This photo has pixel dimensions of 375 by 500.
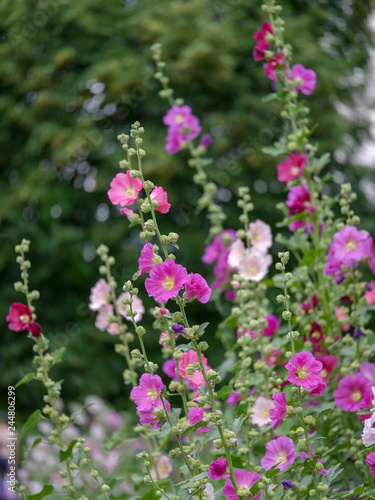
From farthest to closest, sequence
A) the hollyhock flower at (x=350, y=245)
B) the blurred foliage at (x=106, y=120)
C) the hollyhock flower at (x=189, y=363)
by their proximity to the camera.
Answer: the blurred foliage at (x=106, y=120) < the hollyhock flower at (x=350, y=245) < the hollyhock flower at (x=189, y=363)

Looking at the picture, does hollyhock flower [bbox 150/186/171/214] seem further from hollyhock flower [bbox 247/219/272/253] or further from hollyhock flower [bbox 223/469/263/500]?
hollyhock flower [bbox 247/219/272/253]

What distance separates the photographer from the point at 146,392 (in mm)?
1105

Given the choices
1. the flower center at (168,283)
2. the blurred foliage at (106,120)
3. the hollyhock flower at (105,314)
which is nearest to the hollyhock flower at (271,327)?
the hollyhock flower at (105,314)

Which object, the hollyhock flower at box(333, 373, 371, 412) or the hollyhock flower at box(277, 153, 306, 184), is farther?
the hollyhock flower at box(277, 153, 306, 184)

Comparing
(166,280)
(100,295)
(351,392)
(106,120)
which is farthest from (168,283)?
(106,120)

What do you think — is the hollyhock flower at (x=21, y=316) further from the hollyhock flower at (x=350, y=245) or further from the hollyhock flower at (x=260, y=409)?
the hollyhock flower at (x=350, y=245)

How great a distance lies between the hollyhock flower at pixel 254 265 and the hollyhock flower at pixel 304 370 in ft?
2.01

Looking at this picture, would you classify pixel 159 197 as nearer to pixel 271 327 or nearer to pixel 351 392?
pixel 351 392

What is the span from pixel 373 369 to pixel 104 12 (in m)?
4.56

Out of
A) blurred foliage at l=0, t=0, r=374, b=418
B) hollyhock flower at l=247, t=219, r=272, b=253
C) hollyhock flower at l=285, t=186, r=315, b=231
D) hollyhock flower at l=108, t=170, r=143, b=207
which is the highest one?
hollyhock flower at l=108, t=170, r=143, b=207

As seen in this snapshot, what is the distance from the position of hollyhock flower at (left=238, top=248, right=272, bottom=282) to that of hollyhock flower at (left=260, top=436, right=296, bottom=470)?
586 mm

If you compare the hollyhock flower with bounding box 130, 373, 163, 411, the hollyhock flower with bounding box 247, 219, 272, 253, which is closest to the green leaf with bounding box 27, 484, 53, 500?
the hollyhock flower with bounding box 130, 373, 163, 411

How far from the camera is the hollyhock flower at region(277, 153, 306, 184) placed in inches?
66.2

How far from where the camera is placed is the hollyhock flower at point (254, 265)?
1.69 meters
